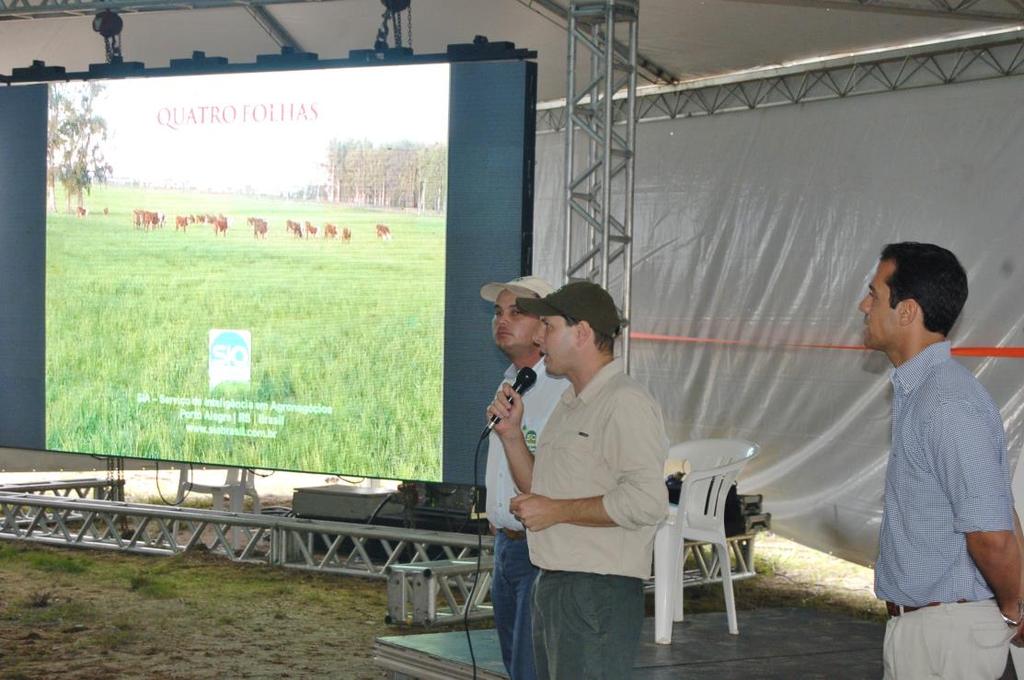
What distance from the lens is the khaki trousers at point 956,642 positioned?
87.3 inches

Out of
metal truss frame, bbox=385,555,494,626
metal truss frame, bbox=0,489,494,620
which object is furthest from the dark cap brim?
metal truss frame, bbox=0,489,494,620

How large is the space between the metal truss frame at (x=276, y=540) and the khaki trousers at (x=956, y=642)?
4.43 m

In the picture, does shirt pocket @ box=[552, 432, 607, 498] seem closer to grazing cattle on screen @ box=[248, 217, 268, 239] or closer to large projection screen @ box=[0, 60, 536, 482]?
large projection screen @ box=[0, 60, 536, 482]

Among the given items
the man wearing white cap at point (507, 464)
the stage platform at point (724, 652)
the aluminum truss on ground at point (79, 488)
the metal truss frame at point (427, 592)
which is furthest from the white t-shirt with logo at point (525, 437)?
the aluminum truss on ground at point (79, 488)

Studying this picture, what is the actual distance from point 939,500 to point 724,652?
8.82ft

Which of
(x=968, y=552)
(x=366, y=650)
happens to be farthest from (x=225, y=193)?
(x=968, y=552)

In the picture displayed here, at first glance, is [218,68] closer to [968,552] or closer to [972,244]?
[972,244]

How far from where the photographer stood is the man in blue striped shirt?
217cm

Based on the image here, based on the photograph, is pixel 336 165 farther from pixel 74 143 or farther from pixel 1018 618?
pixel 1018 618

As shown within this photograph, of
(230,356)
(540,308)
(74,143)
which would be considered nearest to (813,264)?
(230,356)

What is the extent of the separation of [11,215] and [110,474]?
2385 mm

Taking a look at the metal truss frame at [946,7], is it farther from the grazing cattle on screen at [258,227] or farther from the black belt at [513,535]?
the black belt at [513,535]

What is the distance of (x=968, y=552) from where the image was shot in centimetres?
221

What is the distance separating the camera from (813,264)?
8812 millimetres
